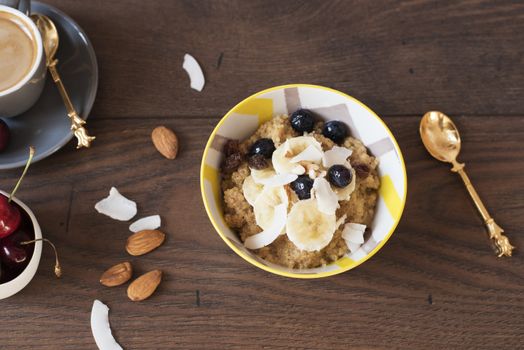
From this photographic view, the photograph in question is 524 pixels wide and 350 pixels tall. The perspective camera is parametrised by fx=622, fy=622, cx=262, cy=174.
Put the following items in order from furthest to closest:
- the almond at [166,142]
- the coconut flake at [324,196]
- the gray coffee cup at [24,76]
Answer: the almond at [166,142] < the gray coffee cup at [24,76] < the coconut flake at [324,196]

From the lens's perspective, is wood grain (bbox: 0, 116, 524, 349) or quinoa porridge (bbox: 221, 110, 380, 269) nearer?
quinoa porridge (bbox: 221, 110, 380, 269)

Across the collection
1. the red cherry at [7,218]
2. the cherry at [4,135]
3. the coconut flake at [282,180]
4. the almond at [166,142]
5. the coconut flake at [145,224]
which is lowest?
the coconut flake at [145,224]

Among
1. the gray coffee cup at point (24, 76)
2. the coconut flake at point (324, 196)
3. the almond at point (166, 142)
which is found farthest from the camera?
the almond at point (166, 142)

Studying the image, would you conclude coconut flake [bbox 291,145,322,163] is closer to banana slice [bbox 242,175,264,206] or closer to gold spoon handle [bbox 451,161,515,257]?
banana slice [bbox 242,175,264,206]

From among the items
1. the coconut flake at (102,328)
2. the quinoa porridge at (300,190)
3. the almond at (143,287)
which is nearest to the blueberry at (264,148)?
the quinoa porridge at (300,190)

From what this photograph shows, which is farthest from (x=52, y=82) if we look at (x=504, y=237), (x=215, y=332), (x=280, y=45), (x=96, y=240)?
(x=504, y=237)

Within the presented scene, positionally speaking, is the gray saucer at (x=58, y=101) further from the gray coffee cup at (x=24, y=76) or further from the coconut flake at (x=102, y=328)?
the coconut flake at (x=102, y=328)

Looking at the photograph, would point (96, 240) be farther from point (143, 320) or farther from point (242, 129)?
point (242, 129)

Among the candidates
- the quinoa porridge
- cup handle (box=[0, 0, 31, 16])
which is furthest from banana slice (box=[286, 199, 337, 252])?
cup handle (box=[0, 0, 31, 16])
